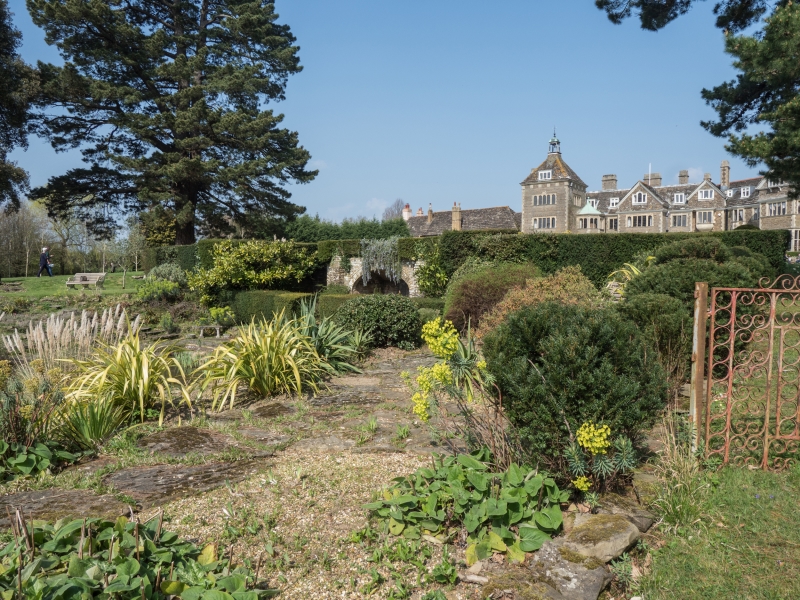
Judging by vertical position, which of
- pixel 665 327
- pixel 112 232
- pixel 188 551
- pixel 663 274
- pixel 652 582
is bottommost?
pixel 652 582

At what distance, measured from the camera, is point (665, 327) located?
6027mm

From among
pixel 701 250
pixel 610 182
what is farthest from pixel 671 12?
pixel 610 182

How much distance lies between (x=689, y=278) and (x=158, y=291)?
1639cm

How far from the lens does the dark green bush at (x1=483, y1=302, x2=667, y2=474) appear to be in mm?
3395

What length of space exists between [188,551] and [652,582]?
232 centimetres

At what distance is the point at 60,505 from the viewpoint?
11.2 feet

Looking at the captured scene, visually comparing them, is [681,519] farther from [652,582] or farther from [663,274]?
[663,274]

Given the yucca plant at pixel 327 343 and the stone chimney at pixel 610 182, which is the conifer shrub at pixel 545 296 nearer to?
the yucca plant at pixel 327 343

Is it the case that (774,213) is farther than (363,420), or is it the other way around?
(774,213)

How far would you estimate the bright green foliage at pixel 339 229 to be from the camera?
116ft

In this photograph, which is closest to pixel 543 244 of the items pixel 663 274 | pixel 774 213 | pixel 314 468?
pixel 663 274

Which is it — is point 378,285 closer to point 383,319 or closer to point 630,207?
point 383,319

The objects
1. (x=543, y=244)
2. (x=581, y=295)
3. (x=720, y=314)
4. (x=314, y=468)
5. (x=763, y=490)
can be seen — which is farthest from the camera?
(x=543, y=244)

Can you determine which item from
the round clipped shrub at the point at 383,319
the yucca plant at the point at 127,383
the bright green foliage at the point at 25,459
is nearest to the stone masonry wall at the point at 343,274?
the round clipped shrub at the point at 383,319
